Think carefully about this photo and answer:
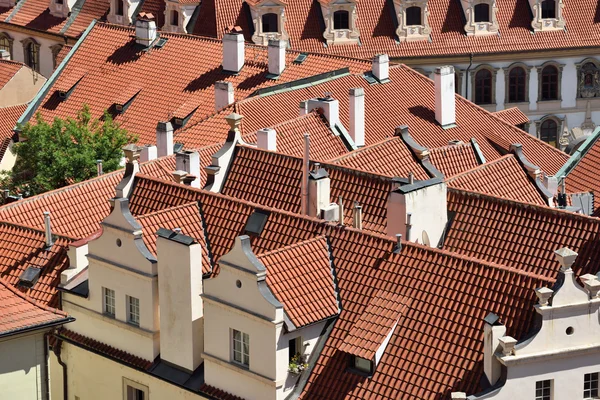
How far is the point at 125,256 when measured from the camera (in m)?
54.6

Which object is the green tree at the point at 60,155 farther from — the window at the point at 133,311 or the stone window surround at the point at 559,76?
the stone window surround at the point at 559,76

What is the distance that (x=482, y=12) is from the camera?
10525 cm

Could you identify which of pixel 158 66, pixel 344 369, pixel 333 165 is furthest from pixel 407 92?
pixel 344 369

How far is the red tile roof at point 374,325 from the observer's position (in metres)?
50.0

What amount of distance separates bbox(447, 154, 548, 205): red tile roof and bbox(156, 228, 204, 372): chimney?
11.5 m

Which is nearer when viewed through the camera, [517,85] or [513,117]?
[513,117]

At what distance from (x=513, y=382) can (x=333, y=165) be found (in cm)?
1531

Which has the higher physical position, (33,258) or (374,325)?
(374,325)

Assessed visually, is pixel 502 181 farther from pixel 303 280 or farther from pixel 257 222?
pixel 303 280

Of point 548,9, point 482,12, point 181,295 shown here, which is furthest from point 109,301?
point 548,9

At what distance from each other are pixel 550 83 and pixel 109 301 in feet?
182

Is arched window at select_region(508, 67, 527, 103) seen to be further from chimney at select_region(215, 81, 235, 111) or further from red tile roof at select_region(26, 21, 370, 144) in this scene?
chimney at select_region(215, 81, 235, 111)

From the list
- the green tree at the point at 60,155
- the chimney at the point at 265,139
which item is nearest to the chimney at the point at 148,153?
the green tree at the point at 60,155

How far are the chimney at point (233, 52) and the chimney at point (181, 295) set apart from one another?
31063mm
